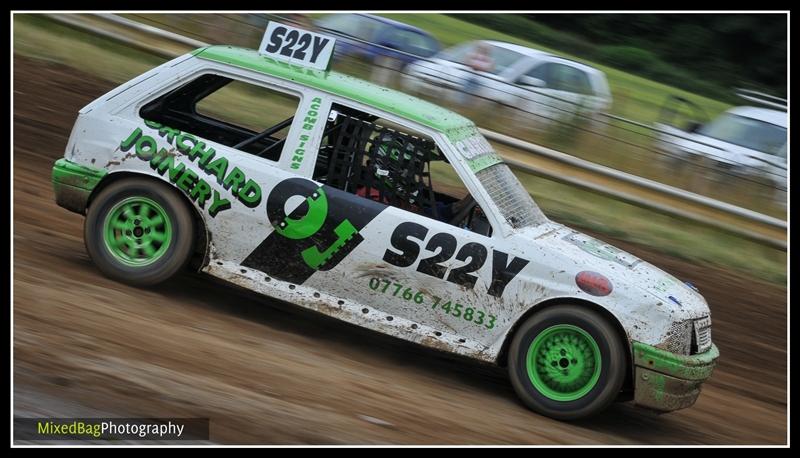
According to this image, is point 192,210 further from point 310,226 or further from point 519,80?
point 519,80

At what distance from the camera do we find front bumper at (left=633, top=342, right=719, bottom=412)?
6613 millimetres

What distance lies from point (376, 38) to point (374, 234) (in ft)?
29.9

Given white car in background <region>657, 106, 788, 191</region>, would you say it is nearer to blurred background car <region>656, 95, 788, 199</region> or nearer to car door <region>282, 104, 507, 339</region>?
blurred background car <region>656, 95, 788, 199</region>

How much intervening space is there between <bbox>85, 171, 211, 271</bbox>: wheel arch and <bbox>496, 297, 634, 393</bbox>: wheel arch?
2204 mm

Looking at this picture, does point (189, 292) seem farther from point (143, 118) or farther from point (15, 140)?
point (15, 140)

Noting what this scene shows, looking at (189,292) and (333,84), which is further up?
(333,84)

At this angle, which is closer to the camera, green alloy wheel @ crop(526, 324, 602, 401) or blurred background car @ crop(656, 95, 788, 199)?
green alloy wheel @ crop(526, 324, 602, 401)

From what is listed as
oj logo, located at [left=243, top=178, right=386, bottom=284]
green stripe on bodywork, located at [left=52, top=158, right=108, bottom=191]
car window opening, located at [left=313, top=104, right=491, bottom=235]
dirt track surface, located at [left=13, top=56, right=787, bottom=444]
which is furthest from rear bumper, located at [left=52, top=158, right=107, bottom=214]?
car window opening, located at [left=313, top=104, right=491, bottom=235]

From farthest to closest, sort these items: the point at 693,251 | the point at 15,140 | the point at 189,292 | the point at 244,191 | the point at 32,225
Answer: the point at 693,251
the point at 15,140
the point at 32,225
the point at 189,292
the point at 244,191

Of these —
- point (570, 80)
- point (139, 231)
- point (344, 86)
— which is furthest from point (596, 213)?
point (139, 231)

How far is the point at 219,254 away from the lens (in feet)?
23.7

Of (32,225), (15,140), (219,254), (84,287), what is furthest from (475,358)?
(15,140)

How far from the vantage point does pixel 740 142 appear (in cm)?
1412

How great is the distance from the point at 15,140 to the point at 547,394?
279 inches
